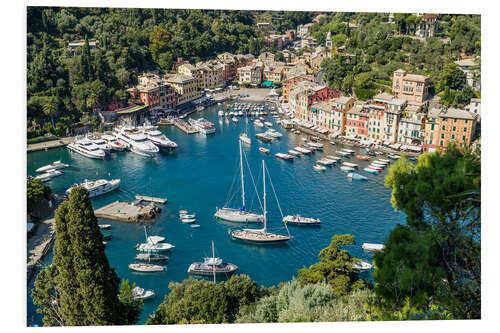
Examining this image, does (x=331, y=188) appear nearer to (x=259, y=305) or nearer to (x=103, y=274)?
(x=259, y=305)

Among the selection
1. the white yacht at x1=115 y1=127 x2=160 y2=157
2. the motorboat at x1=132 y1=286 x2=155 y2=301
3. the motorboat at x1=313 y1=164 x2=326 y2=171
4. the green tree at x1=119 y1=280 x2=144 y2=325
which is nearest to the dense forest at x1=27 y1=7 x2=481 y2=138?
the white yacht at x1=115 y1=127 x2=160 y2=157

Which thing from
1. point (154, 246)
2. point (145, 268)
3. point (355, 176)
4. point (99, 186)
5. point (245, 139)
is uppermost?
point (245, 139)

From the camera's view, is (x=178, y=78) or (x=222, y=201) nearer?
(x=222, y=201)

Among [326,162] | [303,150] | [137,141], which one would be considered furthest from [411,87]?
[137,141]

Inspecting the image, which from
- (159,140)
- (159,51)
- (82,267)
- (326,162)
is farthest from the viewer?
(159,51)

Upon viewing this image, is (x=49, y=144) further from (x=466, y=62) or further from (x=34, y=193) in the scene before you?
(x=466, y=62)

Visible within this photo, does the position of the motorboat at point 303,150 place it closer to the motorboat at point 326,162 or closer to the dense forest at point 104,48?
the motorboat at point 326,162

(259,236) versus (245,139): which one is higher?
(245,139)

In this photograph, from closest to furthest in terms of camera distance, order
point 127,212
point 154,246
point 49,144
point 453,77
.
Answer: point 154,246, point 127,212, point 49,144, point 453,77

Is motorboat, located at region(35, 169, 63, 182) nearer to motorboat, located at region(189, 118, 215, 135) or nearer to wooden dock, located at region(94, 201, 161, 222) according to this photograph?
wooden dock, located at region(94, 201, 161, 222)
